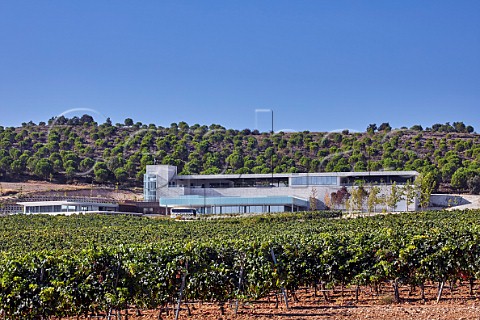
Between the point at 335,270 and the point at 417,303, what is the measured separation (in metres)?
3.16

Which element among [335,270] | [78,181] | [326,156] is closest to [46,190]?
[78,181]

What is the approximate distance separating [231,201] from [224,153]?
61196 mm

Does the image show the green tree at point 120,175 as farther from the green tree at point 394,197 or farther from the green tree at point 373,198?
the green tree at point 394,197

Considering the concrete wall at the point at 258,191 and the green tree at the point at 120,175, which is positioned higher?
the green tree at the point at 120,175

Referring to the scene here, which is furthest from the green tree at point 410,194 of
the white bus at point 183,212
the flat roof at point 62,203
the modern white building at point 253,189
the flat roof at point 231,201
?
the flat roof at point 62,203

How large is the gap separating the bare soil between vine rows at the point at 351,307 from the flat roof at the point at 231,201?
2849 inches

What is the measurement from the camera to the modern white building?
338 ft

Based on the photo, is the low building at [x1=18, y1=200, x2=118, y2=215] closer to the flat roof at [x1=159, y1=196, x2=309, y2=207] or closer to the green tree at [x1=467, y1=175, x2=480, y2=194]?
the flat roof at [x1=159, y1=196, x2=309, y2=207]

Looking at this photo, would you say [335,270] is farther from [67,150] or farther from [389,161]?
[67,150]

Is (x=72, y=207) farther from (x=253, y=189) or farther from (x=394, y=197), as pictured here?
(x=394, y=197)

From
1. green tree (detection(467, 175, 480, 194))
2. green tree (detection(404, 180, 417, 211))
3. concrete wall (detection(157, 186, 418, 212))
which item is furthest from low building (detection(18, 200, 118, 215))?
green tree (detection(467, 175, 480, 194))

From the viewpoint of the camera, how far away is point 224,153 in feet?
540

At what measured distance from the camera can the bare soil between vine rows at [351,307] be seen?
829 inches

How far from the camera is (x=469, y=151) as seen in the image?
147625mm
